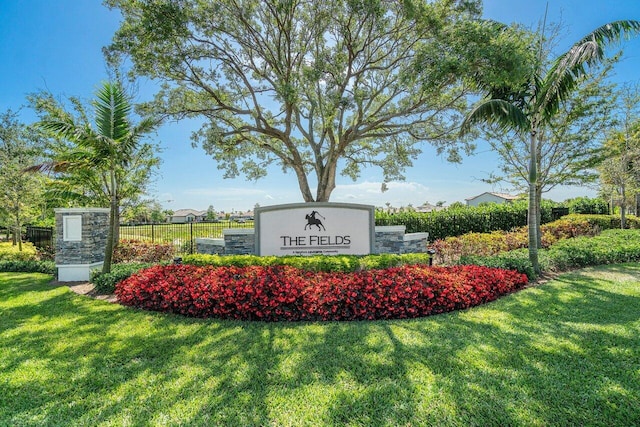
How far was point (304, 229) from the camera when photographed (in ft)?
28.4

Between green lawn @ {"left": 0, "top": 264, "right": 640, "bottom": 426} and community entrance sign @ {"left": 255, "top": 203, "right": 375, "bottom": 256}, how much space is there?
3.74 metres

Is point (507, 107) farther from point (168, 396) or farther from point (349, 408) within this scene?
point (168, 396)

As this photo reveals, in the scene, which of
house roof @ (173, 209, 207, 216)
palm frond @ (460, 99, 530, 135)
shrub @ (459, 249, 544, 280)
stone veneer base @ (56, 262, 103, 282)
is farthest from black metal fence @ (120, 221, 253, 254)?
A: house roof @ (173, 209, 207, 216)

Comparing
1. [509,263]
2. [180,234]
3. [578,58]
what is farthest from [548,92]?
[180,234]

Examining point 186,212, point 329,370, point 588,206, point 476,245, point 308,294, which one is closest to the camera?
point 329,370

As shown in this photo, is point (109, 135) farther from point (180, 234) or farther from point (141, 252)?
point (180, 234)

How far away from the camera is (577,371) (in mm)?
3221

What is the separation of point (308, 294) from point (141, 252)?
27.7 feet

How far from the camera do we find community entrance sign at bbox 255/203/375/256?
28.3 feet

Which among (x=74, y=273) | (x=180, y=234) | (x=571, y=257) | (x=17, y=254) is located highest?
(x=180, y=234)

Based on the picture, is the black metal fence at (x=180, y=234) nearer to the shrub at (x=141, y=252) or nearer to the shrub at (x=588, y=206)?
A: the shrub at (x=141, y=252)

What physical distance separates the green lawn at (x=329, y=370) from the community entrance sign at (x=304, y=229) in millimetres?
3737

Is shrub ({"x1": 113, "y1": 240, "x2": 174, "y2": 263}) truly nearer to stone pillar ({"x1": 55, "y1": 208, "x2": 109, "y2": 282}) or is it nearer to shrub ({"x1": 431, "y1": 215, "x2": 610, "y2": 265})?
stone pillar ({"x1": 55, "y1": 208, "x2": 109, "y2": 282})

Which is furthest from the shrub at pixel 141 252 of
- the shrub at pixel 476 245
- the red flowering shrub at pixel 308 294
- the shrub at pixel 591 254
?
the shrub at pixel 591 254
